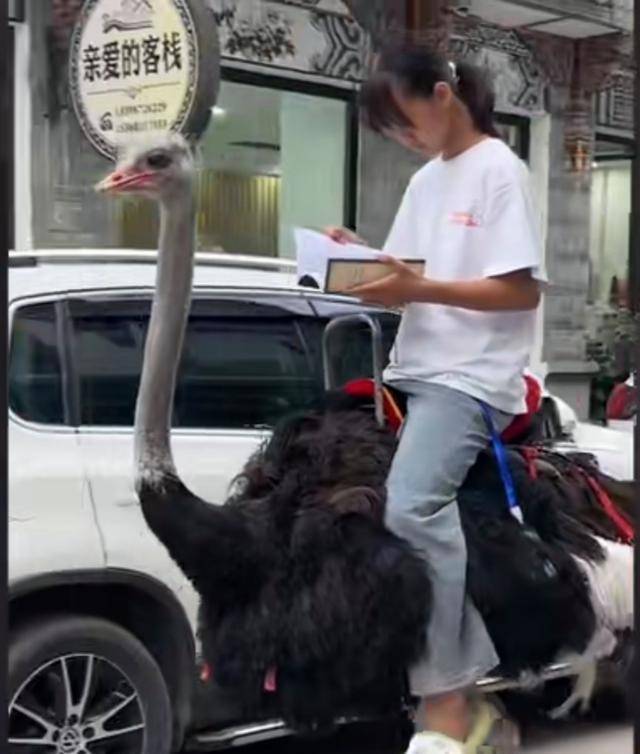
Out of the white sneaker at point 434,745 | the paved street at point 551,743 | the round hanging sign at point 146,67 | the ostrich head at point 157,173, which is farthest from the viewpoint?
the paved street at point 551,743

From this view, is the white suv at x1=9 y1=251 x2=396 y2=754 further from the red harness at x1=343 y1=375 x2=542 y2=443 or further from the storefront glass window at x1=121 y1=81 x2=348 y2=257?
the red harness at x1=343 y1=375 x2=542 y2=443

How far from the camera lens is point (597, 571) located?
9.54ft

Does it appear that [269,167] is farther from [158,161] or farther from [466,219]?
[466,219]

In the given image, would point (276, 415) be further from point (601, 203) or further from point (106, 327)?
point (601, 203)

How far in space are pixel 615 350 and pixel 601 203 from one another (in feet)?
1.83

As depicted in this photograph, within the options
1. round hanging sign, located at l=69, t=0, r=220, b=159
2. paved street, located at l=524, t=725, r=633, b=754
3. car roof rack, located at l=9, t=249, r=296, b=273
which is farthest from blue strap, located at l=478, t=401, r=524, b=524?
paved street, located at l=524, t=725, r=633, b=754

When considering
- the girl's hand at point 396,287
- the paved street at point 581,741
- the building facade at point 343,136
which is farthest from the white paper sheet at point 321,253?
the paved street at point 581,741

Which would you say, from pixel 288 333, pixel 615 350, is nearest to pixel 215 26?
pixel 288 333

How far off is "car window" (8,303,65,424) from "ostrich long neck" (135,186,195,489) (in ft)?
2.79

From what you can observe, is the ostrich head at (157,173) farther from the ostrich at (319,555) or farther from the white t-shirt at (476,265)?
the white t-shirt at (476,265)

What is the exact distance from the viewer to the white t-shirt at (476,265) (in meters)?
2.84

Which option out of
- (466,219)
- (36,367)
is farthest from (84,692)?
(466,219)

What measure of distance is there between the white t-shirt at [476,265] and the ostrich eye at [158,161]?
58 centimetres

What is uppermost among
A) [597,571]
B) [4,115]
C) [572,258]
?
[4,115]
